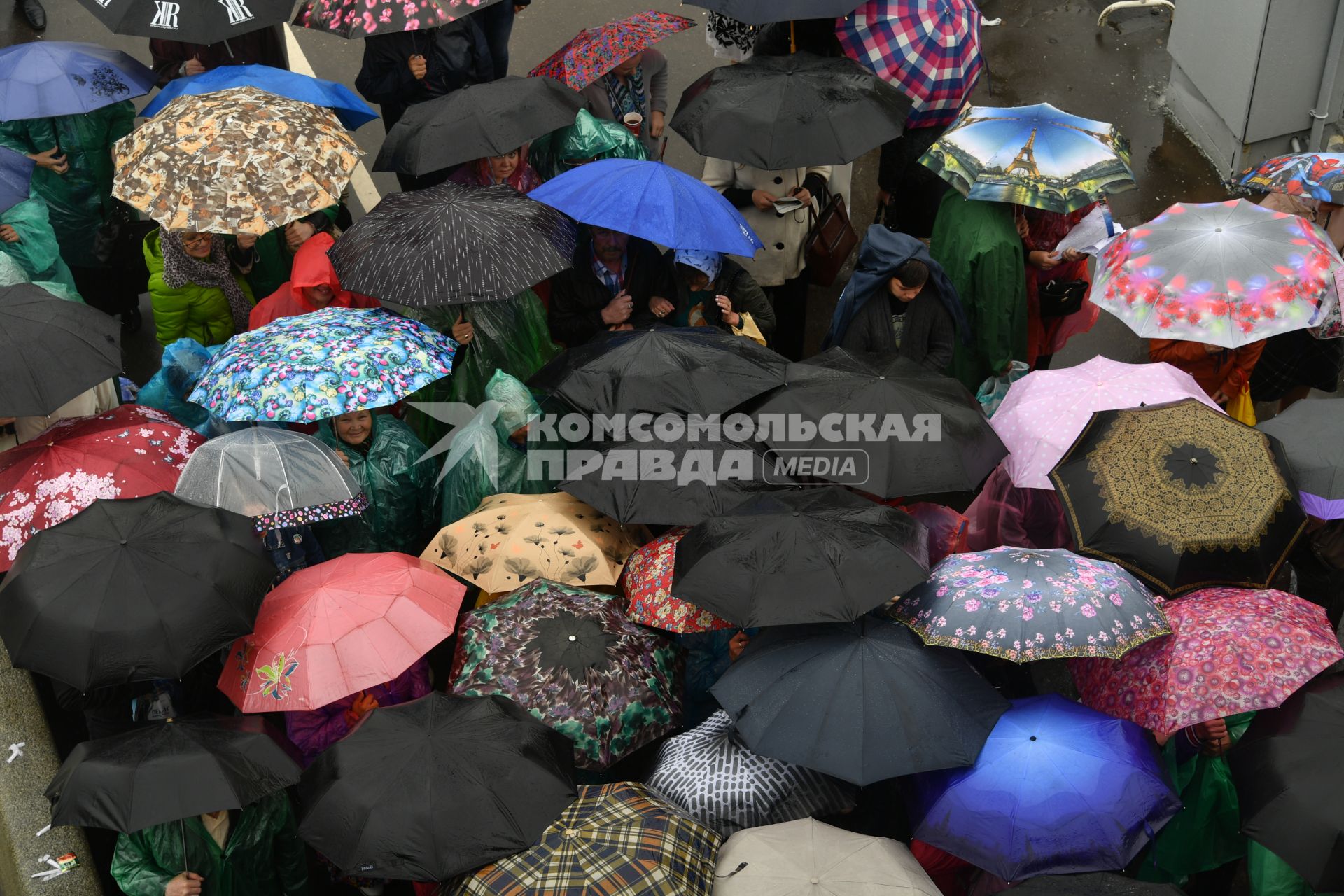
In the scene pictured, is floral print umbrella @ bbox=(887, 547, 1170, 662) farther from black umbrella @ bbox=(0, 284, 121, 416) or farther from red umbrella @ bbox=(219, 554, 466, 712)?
black umbrella @ bbox=(0, 284, 121, 416)

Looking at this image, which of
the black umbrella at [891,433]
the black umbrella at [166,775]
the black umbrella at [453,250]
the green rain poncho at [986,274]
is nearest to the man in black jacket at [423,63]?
the black umbrella at [453,250]

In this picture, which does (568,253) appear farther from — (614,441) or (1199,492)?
(1199,492)

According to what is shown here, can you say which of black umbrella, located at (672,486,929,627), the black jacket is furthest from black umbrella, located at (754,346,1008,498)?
the black jacket

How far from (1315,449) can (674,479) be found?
7.91ft

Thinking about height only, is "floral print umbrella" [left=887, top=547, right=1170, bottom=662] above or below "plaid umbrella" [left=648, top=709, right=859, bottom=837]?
above

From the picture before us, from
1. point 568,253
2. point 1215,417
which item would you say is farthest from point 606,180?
point 1215,417

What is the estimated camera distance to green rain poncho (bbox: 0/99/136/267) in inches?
276

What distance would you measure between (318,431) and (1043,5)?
23.4ft

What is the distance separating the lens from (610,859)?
4.02 metres

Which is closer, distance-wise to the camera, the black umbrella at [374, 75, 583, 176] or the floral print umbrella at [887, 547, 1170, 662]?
the floral print umbrella at [887, 547, 1170, 662]

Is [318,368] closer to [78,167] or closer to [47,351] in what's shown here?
[47,351]

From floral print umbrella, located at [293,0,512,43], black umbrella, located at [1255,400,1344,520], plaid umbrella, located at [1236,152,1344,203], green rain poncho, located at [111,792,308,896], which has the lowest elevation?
green rain poncho, located at [111,792,308,896]

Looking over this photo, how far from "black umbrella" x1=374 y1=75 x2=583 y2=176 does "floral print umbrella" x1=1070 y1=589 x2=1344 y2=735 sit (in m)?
3.54

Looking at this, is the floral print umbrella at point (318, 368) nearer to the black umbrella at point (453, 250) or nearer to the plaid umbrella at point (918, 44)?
the black umbrella at point (453, 250)
